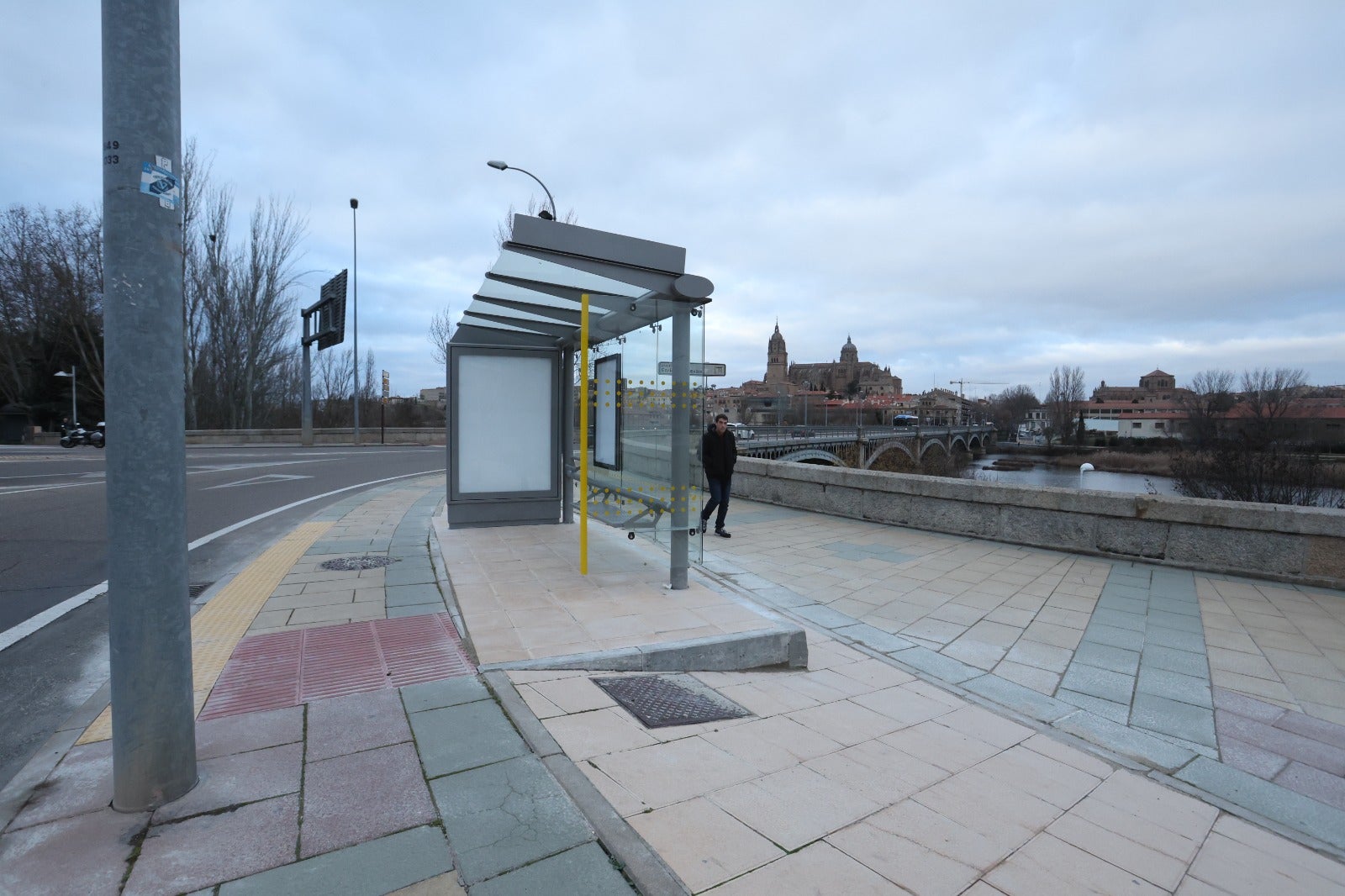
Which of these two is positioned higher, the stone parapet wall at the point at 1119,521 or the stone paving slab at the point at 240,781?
the stone parapet wall at the point at 1119,521

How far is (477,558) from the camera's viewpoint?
7.07m

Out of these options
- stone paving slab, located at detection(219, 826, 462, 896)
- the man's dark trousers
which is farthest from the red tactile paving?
the man's dark trousers

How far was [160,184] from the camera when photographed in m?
2.45

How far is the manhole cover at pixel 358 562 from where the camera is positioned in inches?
268

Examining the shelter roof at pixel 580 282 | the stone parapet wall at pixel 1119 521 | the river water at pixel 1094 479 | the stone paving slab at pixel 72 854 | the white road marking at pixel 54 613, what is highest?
the shelter roof at pixel 580 282

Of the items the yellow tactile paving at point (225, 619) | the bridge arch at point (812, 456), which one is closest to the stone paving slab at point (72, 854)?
the yellow tactile paving at point (225, 619)

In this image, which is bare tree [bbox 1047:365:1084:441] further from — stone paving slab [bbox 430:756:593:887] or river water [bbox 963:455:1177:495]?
stone paving slab [bbox 430:756:593:887]

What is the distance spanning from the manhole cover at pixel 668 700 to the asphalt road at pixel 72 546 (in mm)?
2754

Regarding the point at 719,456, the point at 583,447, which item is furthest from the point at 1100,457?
the point at 583,447

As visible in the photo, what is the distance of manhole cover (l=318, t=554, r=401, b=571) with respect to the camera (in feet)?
22.3

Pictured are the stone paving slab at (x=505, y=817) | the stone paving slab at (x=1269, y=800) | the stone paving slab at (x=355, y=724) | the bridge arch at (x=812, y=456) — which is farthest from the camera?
the bridge arch at (x=812, y=456)

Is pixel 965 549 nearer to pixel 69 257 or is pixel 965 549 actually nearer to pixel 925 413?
pixel 69 257

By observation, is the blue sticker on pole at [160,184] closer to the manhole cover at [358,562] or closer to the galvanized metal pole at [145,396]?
the galvanized metal pole at [145,396]

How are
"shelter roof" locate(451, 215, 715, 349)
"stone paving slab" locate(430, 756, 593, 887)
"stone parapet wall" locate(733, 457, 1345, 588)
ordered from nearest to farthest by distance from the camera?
"stone paving slab" locate(430, 756, 593, 887) → "shelter roof" locate(451, 215, 715, 349) → "stone parapet wall" locate(733, 457, 1345, 588)
